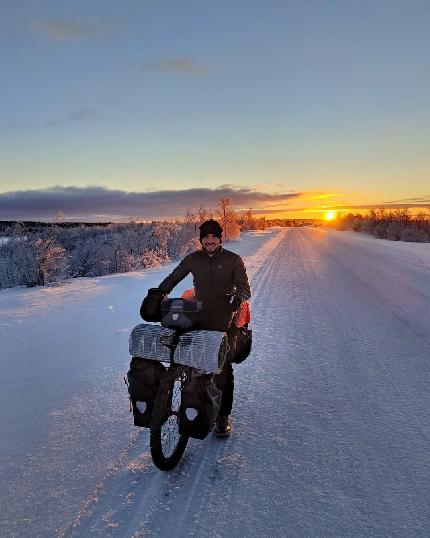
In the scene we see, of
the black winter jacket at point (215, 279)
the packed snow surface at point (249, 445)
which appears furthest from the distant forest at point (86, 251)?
the black winter jacket at point (215, 279)

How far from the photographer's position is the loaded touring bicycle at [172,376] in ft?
10.3

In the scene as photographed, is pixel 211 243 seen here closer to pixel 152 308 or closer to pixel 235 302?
pixel 235 302

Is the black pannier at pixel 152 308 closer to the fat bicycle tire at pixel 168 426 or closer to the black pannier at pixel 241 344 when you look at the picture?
the fat bicycle tire at pixel 168 426

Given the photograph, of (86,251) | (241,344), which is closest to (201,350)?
(241,344)

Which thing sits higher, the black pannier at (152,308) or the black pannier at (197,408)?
the black pannier at (152,308)

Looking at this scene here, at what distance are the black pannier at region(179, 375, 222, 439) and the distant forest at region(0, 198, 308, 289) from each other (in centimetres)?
1350

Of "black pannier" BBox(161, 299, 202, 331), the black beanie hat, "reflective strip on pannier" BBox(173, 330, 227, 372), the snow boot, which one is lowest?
the snow boot

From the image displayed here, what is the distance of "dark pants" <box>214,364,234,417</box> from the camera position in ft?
12.5

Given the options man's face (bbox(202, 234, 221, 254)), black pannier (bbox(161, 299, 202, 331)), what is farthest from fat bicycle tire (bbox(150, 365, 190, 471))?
man's face (bbox(202, 234, 221, 254))

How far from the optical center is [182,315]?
330cm

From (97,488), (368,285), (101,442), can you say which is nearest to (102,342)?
(101,442)

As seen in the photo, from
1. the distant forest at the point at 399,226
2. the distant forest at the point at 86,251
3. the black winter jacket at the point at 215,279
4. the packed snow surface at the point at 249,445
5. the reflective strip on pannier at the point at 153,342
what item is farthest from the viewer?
the distant forest at the point at 399,226

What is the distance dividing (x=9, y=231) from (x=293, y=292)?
1492 cm

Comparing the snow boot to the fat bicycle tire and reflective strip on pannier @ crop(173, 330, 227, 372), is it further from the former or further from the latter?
reflective strip on pannier @ crop(173, 330, 227, 372)
